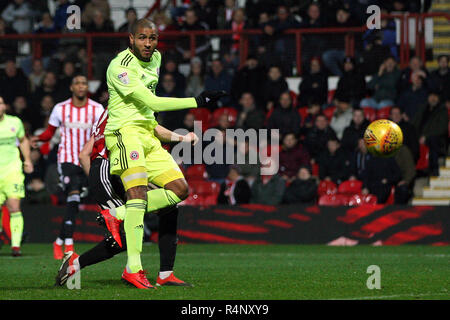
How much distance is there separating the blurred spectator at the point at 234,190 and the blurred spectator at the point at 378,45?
11.2ft

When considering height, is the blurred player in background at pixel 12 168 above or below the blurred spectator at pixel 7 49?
below

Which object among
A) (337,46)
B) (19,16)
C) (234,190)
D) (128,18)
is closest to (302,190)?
(234,190)

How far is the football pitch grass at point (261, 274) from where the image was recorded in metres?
7.51

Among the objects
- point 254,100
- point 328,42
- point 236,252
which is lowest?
point 236,252

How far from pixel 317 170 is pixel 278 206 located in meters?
1.40

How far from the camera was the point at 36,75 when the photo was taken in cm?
1992

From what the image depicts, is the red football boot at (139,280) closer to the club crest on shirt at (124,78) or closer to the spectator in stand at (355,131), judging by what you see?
the club crest on shirt at (124,78)

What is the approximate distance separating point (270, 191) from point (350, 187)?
→ 135 centimetres

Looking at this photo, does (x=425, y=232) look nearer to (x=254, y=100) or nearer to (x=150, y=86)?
(x=254, y=100)

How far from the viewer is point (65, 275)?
8.24 m

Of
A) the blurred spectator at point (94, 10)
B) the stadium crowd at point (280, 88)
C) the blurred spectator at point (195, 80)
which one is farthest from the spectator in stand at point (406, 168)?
the blurred spectator at point (94, 10)

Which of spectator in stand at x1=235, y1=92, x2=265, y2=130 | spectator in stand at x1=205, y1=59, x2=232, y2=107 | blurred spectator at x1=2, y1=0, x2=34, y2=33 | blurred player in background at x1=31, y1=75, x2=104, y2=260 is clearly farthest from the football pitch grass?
blurred spectator at x1=2, y1=0, x2=34, y2=33

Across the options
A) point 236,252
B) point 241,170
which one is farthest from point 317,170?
point 236,252

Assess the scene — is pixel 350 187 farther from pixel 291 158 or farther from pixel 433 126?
pixel 433 126
